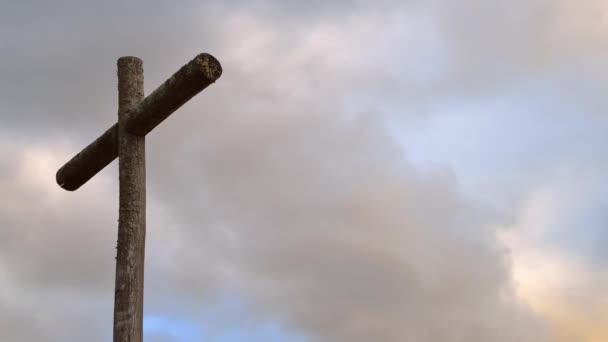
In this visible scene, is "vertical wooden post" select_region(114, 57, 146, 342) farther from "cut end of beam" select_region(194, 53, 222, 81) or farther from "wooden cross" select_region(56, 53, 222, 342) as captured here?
"cut end of beam" select_region(194, 53, 222, 81)

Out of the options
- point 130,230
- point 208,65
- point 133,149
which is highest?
point 208,65

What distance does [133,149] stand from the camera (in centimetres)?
984

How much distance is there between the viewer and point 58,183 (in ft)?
37.1

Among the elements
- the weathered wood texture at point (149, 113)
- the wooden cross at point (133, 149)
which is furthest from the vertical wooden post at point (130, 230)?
the weathered wood texture at point (149, 113)

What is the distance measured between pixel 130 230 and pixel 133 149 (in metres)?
1.08

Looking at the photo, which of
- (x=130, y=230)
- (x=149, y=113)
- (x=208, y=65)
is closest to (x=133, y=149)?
(x=149, y=113)

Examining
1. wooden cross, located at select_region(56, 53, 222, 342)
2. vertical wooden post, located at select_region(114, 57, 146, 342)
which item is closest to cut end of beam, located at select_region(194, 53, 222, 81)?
wooden cross, located at select_region(56, 53, 222, 342)

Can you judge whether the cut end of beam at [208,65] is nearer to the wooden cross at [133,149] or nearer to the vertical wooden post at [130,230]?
the wooden cross at [133,149]

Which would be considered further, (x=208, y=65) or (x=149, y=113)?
(x=149, y=113)

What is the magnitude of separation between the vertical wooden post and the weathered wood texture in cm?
A: 24

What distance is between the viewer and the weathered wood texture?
910cm

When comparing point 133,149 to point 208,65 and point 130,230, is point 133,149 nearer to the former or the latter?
point 130,230

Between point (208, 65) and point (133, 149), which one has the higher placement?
point (208, 65)

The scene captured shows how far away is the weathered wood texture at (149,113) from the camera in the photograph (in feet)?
29.9
